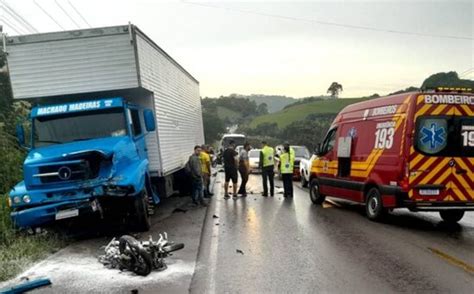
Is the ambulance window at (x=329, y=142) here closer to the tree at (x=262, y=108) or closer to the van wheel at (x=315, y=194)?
Answer: the van wheel at (x=315, y=194)

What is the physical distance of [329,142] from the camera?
41.9 ft

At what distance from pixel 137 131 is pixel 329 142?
5.25 meters

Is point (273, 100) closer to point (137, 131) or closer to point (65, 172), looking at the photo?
point (137, 131)

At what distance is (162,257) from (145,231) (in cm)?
273

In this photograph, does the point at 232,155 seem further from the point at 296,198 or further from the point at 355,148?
the point at 355,148

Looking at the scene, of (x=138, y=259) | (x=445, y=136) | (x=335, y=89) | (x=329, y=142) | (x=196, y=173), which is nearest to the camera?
(x=138, y=259)

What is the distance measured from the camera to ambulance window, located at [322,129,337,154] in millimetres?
12536

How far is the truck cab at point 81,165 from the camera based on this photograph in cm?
841

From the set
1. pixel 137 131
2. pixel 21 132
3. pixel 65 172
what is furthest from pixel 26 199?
pixel 137 131

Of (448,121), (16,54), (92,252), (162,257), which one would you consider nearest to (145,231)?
(92,252)

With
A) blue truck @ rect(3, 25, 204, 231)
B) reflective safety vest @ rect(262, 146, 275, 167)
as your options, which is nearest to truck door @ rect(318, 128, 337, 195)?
reflective safety vest @ rect(262, 146, 275, 167)

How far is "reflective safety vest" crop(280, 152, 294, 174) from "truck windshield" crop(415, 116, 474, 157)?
19.1ft

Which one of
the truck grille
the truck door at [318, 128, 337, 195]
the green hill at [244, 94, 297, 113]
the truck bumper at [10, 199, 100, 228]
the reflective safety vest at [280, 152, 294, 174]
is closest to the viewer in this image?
the truck bumper at [10, 199, 100, 228]

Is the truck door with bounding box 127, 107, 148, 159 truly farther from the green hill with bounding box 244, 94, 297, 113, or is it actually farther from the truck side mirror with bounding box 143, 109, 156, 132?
the green hill with bounding box 244, 94, 297, 113
